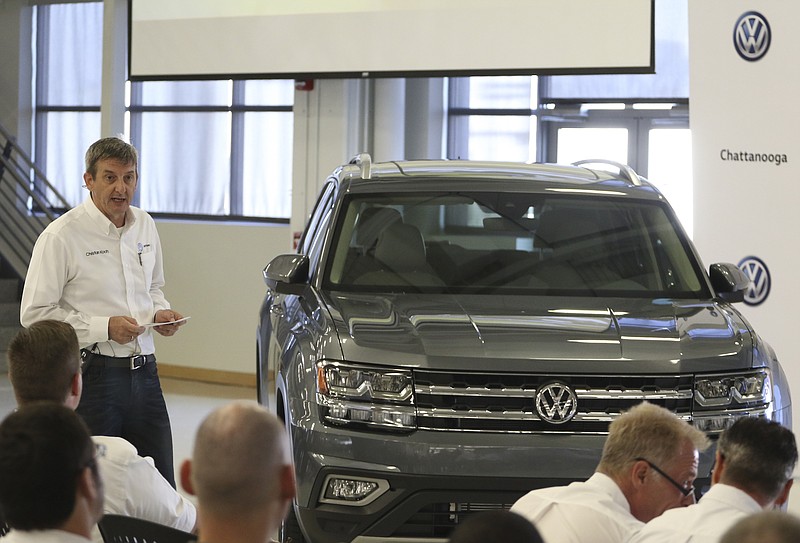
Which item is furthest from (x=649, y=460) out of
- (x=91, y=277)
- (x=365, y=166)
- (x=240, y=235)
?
(x=240, y=235)

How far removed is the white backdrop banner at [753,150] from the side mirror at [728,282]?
1.87 m

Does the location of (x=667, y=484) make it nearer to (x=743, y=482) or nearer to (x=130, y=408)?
(x=743, y=482)

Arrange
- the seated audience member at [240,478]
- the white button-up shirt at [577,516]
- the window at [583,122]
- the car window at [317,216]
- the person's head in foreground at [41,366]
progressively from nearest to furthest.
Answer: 1. the seated audience member at [240,478]
2. the white button-up shirt at [577,516]
3. the person's head in foreground at [41,366]
4. the car window at [317,216]
5. the window at [583,122]

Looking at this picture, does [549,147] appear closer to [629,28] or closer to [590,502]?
[629,28]

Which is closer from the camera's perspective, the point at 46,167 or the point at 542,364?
the point at 542,364

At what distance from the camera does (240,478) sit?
1756mm

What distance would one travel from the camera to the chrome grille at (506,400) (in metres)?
3.65

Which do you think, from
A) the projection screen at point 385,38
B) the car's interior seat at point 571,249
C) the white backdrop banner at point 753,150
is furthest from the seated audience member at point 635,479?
the projection screen at point 385,38

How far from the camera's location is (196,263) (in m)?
9.76

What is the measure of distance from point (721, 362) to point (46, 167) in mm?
9131

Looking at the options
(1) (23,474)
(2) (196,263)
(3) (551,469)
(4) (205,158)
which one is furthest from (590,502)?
(4) (205,158)

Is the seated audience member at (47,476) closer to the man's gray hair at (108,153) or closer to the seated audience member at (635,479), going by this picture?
the seated audience member at (635,479)

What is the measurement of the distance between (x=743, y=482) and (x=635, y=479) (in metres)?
0.34

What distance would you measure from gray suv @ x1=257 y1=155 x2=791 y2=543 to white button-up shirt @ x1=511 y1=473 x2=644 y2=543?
0.96 metres
